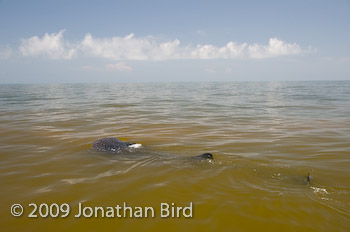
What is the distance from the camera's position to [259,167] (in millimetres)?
4398

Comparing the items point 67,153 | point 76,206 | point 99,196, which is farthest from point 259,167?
point 67,153

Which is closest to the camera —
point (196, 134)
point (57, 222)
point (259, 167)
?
point (57, 222)

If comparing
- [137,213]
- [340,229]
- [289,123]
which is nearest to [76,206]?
[137,213]

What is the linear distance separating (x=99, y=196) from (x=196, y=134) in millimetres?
4727

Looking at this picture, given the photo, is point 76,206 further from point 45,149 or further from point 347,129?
point 347,129

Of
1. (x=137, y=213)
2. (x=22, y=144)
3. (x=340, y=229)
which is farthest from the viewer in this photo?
(x=22, y=144)

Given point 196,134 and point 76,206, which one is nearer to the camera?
point 76,206

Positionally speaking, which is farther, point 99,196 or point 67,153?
point 67,153

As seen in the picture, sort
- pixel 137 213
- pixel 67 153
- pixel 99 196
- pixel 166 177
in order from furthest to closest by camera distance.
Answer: pixel 67 153
pixel 166 177
pixel 99 196
pixel 137 213

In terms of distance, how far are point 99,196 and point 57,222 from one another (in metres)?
0.69

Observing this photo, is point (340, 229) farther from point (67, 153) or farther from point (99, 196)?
point (67, 153)

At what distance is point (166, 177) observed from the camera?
4.00m

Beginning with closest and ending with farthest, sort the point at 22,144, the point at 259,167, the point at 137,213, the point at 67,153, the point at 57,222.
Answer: the point at 57,222 < the point at 137,213 < the point at 259,167 < the point at 67,153 < the point at 22,144

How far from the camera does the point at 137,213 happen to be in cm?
291
